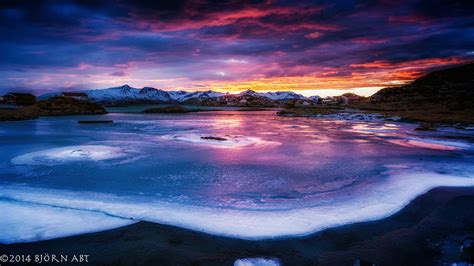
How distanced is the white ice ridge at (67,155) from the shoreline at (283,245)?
28.3ft

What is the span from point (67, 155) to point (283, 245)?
42.1 ft

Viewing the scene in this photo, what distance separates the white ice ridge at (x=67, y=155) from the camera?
13297mm

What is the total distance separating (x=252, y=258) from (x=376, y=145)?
54.7ft

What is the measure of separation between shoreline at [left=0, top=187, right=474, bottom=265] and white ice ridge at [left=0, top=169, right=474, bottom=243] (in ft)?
0.97

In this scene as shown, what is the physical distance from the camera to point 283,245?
5.70 m

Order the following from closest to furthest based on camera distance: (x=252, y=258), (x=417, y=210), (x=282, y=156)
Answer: (x=252, y=258)
(x=417, y=210)
(x=282, y=156)

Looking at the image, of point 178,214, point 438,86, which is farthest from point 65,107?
point 438,86

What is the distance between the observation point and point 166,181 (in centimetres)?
1013

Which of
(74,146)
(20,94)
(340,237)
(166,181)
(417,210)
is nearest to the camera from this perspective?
(340,237)

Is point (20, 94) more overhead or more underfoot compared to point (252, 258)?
more overhead

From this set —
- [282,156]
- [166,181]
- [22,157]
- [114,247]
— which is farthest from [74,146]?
[114,247]

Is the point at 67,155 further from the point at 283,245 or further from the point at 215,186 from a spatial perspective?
the point at 283,245

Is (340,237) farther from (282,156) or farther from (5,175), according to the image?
(5,175)

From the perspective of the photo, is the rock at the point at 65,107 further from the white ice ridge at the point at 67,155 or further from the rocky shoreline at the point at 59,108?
the white ice ridge at the point at 67,155
